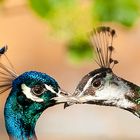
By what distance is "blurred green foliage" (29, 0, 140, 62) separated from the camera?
125 centimetres

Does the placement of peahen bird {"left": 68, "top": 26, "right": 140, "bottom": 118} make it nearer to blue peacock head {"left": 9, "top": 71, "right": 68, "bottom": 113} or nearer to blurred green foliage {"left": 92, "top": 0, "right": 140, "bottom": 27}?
blue peacock head {"left": 9, "top": 71, "right": 68, "bottom": 113}

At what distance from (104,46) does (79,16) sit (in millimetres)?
137

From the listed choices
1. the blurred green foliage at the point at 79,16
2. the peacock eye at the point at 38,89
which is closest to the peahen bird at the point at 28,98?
the peacock eye at the point at 38,89

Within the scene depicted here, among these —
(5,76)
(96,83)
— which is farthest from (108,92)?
(5,76)

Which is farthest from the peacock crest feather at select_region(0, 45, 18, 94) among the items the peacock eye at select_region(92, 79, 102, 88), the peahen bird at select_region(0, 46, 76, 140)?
the peacock eye at select_region(92, 79, 102, 88)

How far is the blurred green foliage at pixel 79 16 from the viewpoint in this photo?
1.25 meters

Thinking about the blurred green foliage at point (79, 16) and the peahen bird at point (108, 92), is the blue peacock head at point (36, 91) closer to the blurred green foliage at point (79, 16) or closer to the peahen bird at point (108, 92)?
the peahen bird at point (108, 92)

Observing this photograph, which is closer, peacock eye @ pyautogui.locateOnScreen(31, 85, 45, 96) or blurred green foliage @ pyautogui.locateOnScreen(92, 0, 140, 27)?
peacock eye @ pyautogui.locateOnScreen(31, 85, 45, 96)

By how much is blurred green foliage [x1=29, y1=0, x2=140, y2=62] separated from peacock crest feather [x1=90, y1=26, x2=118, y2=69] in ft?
0.26

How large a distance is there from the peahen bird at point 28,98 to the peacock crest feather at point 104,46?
7 cm

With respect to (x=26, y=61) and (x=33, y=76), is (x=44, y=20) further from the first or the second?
(x=26, y=61)

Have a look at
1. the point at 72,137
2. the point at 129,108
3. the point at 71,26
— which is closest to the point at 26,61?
the point at 72,137

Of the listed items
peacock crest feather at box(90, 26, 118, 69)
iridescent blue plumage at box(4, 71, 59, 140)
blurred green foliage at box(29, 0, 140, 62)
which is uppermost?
blurred green foliage at box(29, 0, 140, 62)

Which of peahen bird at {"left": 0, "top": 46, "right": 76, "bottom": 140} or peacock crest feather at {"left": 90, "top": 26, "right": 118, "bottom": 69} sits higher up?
peacock crest feather at {"left": 90, "top": 26, "right": 118, "bottom": 69}
